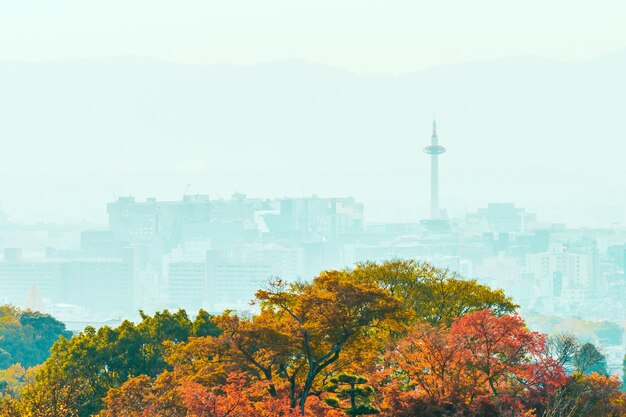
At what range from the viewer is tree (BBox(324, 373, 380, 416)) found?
98.4 ft

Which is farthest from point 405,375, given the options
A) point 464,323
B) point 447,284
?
point 447,284

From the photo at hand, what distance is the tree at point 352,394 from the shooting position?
29984 mm

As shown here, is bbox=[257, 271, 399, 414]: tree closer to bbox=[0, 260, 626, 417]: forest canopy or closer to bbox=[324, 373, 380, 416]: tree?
bbox=[0, 260, 626, 417]: forest canopy

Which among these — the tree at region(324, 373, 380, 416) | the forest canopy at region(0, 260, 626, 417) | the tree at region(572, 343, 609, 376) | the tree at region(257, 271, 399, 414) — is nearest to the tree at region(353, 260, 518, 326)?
the tree at region(572, 343, 609, 376)

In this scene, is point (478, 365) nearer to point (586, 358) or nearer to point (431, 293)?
point (431, 293)

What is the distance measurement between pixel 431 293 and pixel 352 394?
11572 millimetres

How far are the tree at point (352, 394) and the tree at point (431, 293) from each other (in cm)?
918

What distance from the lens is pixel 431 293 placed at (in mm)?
41438

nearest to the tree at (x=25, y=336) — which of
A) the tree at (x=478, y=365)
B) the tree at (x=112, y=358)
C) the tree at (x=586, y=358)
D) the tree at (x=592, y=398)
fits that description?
the tree at (x=586, y=358)

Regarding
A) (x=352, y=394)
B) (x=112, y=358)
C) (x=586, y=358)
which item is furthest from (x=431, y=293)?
(x=352, y=394)

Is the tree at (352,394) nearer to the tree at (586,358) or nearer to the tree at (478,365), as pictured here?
the tree at (478,365)

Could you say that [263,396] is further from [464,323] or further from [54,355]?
[54,355]

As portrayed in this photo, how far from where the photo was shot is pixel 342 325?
108 ft

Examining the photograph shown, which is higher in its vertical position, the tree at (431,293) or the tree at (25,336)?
the tree at (431,293)
